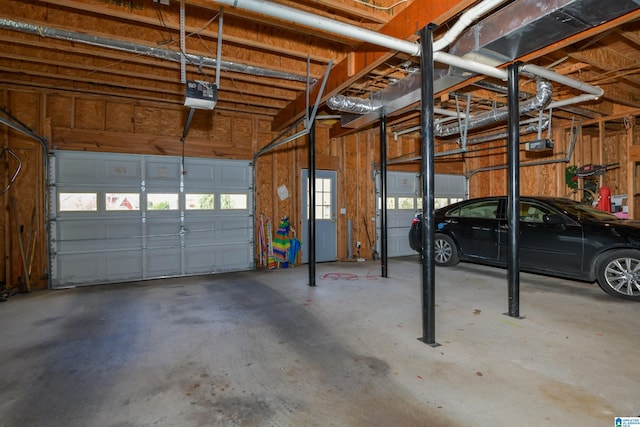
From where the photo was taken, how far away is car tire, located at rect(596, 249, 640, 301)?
3926mm

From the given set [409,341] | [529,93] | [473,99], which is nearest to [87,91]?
[409,341]

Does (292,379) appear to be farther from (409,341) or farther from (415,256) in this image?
(415,256)

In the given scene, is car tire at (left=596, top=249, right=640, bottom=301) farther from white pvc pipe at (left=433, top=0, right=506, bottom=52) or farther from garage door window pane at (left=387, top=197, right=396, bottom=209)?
garage door window pane at (left=387, top=197, right=396, bottom=209)

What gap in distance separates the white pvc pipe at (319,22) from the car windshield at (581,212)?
11.3 feet

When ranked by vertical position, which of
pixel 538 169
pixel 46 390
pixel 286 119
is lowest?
pixel 46 390

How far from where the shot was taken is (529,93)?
5.08 metres

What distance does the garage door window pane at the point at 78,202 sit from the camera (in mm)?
5234

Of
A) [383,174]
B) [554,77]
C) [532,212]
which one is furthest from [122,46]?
[532,212]

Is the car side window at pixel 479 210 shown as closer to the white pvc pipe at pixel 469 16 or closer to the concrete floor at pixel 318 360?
the concrete floor at pixel 318 360

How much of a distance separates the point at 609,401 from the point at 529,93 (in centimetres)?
457

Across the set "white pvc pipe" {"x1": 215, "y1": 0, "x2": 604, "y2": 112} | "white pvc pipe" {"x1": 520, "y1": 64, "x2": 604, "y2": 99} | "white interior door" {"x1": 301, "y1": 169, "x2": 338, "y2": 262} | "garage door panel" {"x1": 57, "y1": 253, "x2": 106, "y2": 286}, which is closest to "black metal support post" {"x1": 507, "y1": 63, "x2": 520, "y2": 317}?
"white pvc pipe" {"x1": 215, "y1": 0, "x2": 604, "y2": 112}

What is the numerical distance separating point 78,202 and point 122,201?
62cm

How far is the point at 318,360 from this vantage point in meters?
2.57

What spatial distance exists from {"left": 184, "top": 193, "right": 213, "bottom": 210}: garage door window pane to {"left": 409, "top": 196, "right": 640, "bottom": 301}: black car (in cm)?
411
